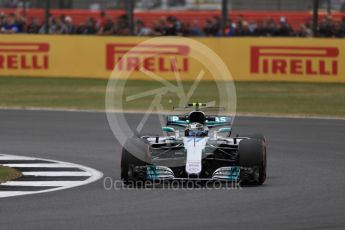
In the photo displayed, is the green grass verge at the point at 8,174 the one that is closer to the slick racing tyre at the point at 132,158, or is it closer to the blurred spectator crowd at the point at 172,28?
the slick racing tyre at the point at 132,158

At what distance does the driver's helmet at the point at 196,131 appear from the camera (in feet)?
42.5

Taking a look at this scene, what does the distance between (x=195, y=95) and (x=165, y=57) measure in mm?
3141

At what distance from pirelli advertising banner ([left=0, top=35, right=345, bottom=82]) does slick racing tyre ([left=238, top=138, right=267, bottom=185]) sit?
17.5m

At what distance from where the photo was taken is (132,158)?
41.8 ft

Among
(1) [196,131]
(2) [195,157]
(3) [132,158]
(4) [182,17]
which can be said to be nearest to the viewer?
(2) [195,157]

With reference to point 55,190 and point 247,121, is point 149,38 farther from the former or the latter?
point 55,190

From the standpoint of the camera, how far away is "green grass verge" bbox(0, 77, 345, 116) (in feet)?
85.0

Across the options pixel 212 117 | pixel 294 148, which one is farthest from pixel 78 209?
pixel 294 148

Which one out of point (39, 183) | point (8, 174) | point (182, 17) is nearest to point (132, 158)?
point (39, 183)

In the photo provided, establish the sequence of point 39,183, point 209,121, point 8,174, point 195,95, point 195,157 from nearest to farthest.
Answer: point 195,157, point 39,183, point 209,121, point 8,174, point 195,95

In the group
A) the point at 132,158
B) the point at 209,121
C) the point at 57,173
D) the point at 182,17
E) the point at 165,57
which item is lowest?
the point at 165,57

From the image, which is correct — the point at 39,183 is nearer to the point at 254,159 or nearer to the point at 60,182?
the point at 60,182

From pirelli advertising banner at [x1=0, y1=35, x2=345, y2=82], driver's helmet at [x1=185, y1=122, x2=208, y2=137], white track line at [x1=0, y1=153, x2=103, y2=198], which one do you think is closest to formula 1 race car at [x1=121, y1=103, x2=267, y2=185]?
driver's helmet at [x1=185, y1=122, x2=208, y2=137]

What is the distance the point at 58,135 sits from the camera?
19562 millimetres
